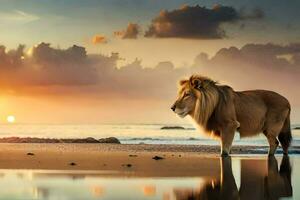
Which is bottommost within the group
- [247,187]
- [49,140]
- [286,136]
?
[247,187]

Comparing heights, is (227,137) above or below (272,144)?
above

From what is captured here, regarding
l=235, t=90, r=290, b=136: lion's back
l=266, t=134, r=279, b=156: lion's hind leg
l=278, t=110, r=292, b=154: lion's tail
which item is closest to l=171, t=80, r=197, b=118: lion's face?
l=235, t=90, r=290, b=136: lion's back

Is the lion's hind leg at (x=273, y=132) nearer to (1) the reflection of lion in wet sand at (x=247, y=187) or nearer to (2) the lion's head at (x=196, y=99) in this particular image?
(2) the lion's head at (x=196, y=99)

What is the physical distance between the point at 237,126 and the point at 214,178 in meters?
5.48

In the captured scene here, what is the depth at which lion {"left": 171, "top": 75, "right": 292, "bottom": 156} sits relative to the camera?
13.2 metres

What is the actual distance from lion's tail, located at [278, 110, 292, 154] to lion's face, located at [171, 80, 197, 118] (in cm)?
275

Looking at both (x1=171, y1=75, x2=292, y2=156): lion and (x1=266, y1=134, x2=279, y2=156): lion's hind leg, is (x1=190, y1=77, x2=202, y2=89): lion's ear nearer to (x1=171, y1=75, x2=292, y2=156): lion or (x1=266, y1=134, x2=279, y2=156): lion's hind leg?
(x1=171, y1=75, x2=292, y2=156): lion

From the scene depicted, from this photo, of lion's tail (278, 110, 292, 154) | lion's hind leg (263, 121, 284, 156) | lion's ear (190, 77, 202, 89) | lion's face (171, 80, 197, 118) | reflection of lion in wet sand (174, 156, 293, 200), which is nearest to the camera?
reflection of lion in wet sand (174, 156, 293, 200)

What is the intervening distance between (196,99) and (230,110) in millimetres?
892

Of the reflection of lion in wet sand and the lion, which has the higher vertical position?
the lion

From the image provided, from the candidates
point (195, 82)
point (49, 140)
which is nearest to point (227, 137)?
point (195, 82)

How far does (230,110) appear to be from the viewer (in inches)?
536

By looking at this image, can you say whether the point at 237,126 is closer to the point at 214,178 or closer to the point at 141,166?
the point at 141,166

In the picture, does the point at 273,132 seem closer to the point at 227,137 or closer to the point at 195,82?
the point at 227,137
